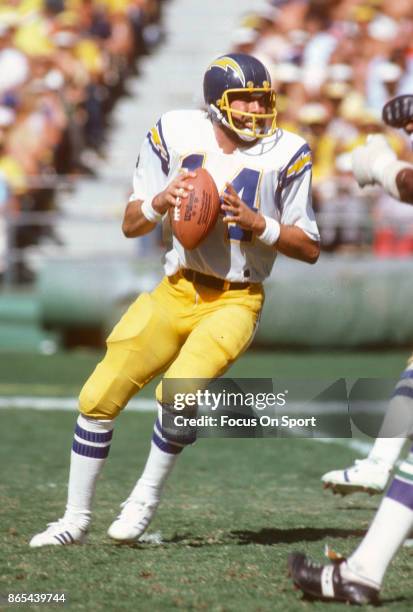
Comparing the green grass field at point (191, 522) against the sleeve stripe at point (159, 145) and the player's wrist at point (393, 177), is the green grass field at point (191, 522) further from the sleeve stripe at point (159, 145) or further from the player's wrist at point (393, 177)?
the sleeve stripe at point (159, 145)

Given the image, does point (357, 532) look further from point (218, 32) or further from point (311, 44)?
point (218, 32)

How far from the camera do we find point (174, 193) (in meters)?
4.54

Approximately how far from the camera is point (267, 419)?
5484mm

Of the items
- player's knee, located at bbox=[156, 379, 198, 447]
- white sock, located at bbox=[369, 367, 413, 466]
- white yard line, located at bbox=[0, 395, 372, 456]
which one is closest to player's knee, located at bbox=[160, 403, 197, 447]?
player's knee, located at bbox=[156, 379, 198, 447]

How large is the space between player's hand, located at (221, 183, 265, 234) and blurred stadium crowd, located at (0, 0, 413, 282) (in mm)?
6925

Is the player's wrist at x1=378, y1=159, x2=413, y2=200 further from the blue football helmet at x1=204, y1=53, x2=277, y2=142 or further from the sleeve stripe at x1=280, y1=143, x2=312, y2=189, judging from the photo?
the blue football helmet at x1=204, y1=53, x2=277, y2=142

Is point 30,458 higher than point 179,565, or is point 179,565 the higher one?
point 179,565

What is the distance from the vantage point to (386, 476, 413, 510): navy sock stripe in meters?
3.66

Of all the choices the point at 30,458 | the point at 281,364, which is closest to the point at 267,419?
the point at 30,458

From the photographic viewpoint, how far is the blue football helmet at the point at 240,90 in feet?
15.5

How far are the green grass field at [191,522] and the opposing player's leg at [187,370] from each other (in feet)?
0.41

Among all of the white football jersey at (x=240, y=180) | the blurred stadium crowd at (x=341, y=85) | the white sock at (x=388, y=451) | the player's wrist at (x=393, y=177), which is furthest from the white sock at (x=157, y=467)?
the blurred stadium crowd at (x=341, y=85)

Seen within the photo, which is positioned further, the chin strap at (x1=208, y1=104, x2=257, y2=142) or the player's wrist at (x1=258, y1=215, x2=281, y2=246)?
the chin strap at (x1=208, y1=104, x2=257, y2=142)

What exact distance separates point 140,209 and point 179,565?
4.43 ft
